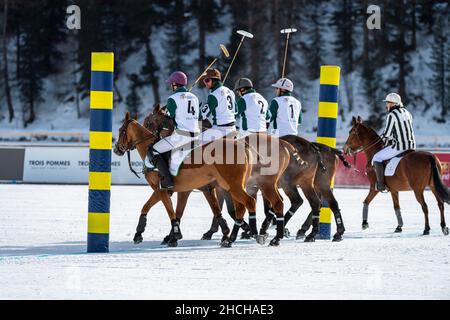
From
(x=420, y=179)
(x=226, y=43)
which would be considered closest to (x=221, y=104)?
(x=420, y=179)

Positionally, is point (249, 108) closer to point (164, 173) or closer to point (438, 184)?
point (164, 173)

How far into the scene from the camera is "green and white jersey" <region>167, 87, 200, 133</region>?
1248cm

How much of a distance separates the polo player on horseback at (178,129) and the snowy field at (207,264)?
1.10 m

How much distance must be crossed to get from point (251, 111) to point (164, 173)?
6.66 feet

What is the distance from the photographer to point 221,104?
511 inches

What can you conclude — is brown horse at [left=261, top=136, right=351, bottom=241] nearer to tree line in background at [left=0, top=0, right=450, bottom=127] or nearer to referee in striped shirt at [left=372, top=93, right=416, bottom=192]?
referee in striped shirt at [left=372, top=93, right=416, bottom=192]

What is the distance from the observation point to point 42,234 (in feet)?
42.8

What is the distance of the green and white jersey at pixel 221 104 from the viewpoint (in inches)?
509

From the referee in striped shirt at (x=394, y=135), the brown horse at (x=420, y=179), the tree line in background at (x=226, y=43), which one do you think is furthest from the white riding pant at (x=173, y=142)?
the tree line in background at (x=226, y=43)

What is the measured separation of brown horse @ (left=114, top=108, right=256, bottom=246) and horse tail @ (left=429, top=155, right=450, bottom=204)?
369cm

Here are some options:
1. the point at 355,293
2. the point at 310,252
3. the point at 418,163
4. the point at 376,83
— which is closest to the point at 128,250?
the point at 310,252

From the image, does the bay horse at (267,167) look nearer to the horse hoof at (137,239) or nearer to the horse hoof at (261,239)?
the horse hoof at (261,239)

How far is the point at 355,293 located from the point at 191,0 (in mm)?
52817
